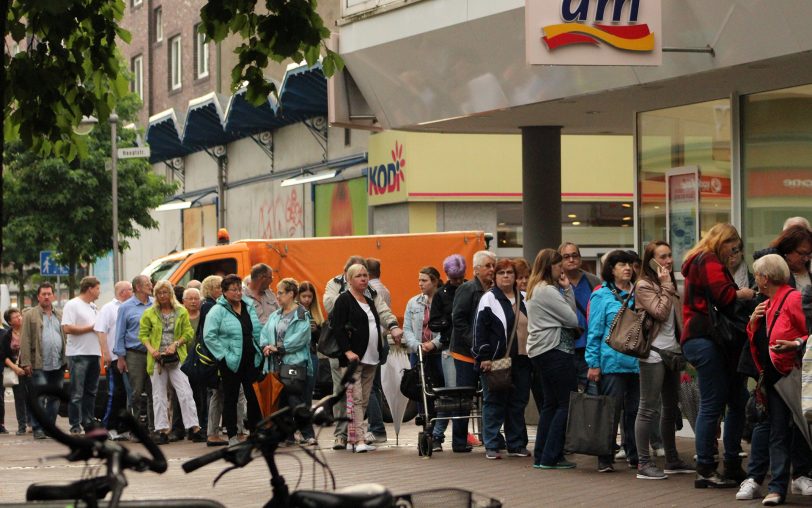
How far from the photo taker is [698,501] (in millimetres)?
10445

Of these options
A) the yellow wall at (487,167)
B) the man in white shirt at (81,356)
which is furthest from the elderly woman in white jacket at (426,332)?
the yellow wall at (487,167)

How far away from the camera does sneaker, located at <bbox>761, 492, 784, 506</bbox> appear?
9980 millimetres

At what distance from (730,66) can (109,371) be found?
822 cm

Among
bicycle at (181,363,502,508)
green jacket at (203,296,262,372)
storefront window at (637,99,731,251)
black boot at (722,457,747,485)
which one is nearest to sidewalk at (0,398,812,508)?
black boot at (722,457,747,485)

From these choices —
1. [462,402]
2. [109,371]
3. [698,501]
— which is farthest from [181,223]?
[698,501]

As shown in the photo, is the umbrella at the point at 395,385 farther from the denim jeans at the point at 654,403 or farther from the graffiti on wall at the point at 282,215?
the graffiti on wall at the point at 282,215

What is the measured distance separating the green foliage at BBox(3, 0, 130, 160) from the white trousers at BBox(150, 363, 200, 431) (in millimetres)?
7008

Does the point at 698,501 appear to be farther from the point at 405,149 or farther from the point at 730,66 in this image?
the point at 405,149

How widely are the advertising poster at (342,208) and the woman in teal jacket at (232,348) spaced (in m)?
14.8

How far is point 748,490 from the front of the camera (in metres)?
10.3

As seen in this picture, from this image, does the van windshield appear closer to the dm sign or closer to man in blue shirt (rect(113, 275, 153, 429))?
man in blue shirt (rect(113, 275, 153, 429))

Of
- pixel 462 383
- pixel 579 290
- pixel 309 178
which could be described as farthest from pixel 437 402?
pixel 309 178

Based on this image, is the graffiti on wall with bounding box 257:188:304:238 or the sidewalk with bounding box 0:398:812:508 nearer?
the sidewalk with bounding box 0:398:812:508

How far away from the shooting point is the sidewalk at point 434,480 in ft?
35.3
